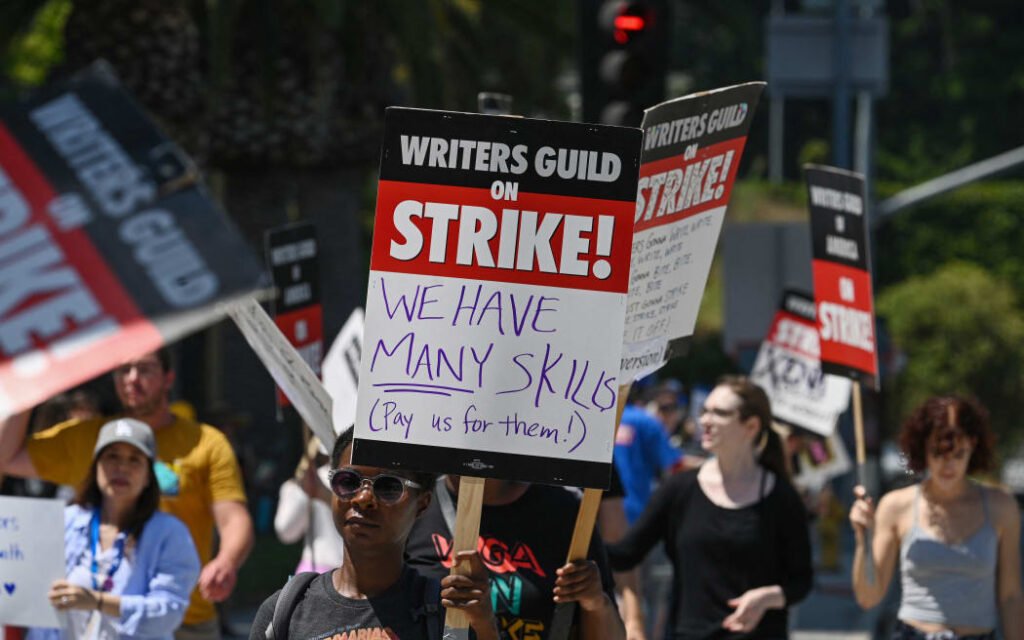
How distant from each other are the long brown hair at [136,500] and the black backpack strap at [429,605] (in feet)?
6.37

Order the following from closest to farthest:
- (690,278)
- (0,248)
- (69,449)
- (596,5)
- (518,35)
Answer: (0,248), (690,278), (69,449), (596,5), (518,35)

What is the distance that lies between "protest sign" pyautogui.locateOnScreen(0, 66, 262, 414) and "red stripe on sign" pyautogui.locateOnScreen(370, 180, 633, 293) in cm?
102

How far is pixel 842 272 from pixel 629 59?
2.38 metres

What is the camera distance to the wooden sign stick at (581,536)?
14.2 feet

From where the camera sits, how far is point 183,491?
645 cm

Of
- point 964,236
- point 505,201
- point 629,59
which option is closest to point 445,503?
point 505,201

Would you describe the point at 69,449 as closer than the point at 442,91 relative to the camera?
Yes

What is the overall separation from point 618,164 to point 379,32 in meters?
12.6

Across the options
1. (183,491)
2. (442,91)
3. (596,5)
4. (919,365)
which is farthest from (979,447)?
(919,365)

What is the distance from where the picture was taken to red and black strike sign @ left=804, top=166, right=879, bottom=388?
7.19 meters

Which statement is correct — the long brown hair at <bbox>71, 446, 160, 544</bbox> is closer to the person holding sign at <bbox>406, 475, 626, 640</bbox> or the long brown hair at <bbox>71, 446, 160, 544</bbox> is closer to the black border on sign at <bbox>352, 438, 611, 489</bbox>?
the person holding sign at <bbox>406, 475, 626, 640</bbox>

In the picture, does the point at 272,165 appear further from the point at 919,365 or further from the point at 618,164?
the point at 919,365

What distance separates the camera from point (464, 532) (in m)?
4.02

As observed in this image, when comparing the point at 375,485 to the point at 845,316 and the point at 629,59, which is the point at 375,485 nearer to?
the point at 845,316
